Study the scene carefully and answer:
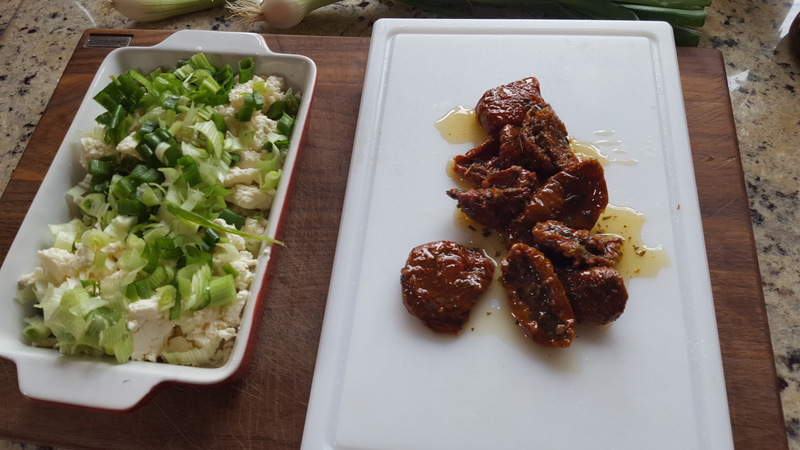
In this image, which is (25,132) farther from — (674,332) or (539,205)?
(674,332)

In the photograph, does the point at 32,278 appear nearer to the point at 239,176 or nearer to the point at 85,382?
the point at 85,382

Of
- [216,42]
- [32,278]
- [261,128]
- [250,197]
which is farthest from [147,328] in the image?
[216,42]

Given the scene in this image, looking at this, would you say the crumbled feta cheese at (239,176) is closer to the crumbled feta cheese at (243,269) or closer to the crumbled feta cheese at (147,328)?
the crumbled feta cheese at (243,269)

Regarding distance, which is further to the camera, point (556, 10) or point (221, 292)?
point (556, 10)

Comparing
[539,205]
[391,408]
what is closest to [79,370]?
[391,408]

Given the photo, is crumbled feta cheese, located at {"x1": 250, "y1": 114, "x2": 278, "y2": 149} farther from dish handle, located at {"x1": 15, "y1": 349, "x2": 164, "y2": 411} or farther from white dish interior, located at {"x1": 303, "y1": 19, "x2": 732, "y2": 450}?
dish handle, located at {"x1": 15, "y1": 349, "x2": 164, "y2": 411}
